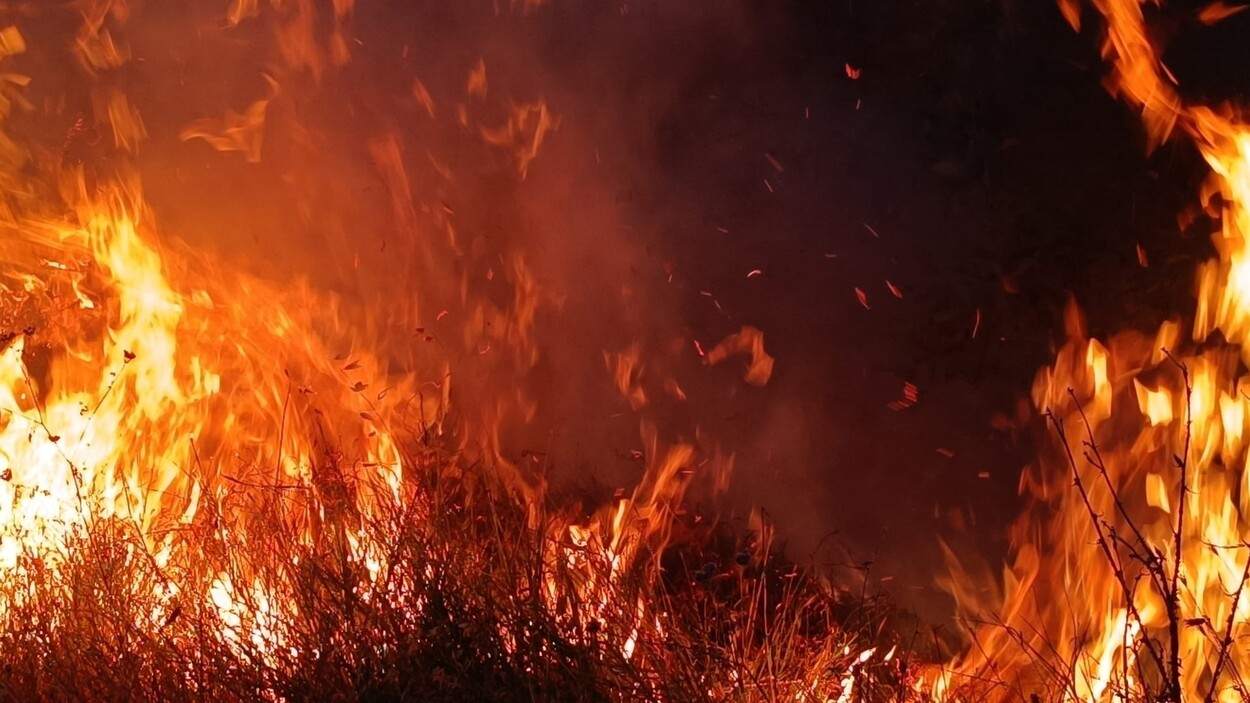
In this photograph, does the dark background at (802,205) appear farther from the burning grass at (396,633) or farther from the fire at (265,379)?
the burning grass at (396,633)

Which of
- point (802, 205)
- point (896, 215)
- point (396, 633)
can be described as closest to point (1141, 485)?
point (896, 215)

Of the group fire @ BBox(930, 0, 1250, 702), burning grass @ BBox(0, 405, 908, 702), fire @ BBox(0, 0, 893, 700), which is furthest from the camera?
fire @ BBox(0, 0, 893, 700)

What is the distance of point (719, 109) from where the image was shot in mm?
3807

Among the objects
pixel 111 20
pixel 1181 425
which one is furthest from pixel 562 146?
pixel 1181 425

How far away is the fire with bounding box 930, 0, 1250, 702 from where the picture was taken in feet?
9.64

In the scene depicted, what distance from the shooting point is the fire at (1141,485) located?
116 inches

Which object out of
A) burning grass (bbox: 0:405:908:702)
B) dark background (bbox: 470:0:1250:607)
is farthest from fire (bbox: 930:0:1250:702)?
burning grass (bbox: 0:405:908:702)

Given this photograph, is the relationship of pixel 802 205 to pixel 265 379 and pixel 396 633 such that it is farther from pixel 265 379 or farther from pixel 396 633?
pixel 265 379

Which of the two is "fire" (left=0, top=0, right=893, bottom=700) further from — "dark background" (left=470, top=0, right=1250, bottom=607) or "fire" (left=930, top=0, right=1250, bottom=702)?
"fire" (left=930, top=0, right=1250, bottom=702)

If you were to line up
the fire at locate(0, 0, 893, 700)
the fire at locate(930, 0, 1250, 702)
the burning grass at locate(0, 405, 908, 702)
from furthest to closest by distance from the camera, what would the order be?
Result: 1. the fire at locate(0, 0, 893, 700)
2. the fire at locate(930, 0, 1250, 702)
3. the burning grass at locate(0, 405, 908, 702)

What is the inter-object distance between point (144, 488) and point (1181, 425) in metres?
3.23

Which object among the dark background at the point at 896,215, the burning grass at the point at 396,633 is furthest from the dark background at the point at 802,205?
the burning grass at the point at 396,633

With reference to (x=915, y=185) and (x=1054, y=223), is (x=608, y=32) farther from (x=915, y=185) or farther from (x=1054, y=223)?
(x=1054, y=223)

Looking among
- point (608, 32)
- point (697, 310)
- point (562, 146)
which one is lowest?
point (697, 310)
